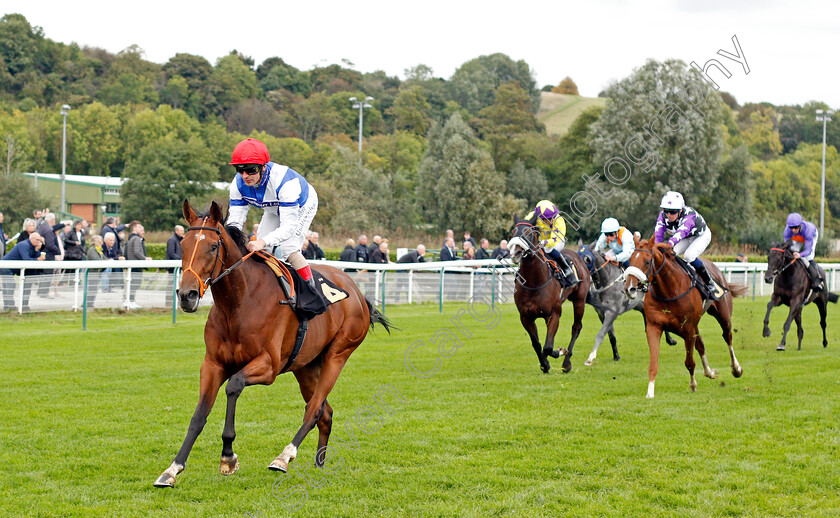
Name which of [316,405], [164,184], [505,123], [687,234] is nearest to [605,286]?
A: [687,234]

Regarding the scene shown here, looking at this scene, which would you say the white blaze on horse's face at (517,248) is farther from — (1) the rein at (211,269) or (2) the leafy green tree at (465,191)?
(2) the leafy green tree at (465,191)

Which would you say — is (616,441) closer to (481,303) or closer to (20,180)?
(481,303)

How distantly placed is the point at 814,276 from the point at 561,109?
107 m

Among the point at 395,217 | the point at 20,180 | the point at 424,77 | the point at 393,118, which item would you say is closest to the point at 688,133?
the point at 395,217

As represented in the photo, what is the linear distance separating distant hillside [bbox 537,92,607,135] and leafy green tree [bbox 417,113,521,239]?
64.3 meters

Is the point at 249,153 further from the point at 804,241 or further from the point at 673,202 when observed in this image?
the point at 804,241

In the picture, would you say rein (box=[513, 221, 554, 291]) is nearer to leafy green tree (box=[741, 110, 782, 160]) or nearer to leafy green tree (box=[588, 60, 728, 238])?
leafy green tree (box=[588, 60, 728, 238])

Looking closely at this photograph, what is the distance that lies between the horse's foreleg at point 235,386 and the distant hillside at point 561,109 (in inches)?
4008

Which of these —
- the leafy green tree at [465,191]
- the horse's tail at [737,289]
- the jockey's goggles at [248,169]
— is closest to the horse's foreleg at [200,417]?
the jockey's goggles at [248,169]

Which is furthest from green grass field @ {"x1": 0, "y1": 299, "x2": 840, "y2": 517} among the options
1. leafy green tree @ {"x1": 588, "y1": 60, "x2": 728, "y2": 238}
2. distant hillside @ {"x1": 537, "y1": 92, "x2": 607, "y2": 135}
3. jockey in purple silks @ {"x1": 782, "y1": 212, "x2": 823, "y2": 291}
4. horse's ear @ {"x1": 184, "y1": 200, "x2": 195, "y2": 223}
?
distant hillside @ {"x1": 537, "y1": 92, "x2": 607, "y2": 135}

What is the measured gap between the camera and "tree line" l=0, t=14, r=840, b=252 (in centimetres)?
3753

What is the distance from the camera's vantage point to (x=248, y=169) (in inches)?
195

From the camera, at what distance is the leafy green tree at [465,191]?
135 ft

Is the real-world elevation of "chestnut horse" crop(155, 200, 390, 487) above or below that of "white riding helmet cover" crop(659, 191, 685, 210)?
below
